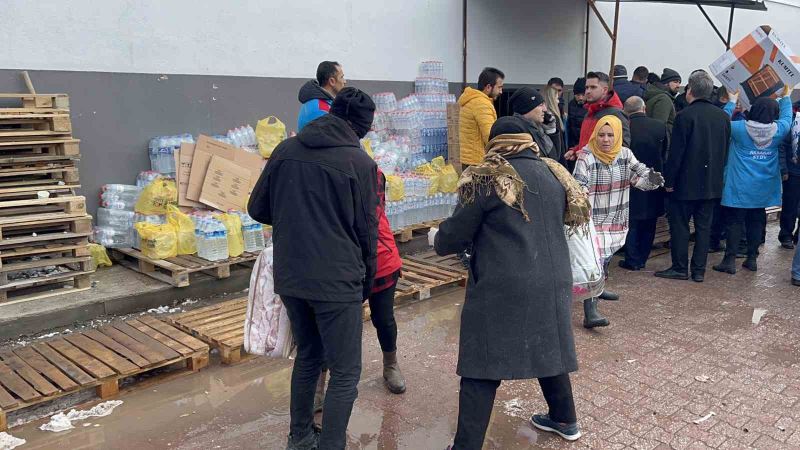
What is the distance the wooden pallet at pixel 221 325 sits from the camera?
4645mm

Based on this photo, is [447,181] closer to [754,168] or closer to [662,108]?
[662,108]

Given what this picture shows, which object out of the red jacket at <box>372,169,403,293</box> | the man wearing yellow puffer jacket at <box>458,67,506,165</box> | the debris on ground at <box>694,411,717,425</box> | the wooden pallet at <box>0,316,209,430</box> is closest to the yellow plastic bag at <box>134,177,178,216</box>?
the wooden pallet at <box>0,316,209,430</box>

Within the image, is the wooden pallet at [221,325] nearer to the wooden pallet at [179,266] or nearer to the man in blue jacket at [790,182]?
the wooden pallet at [179,266]

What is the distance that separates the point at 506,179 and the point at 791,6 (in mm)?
17650

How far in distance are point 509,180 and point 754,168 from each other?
5037 mm

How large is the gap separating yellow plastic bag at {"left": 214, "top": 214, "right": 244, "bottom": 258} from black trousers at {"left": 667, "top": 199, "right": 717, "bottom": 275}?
4.35m

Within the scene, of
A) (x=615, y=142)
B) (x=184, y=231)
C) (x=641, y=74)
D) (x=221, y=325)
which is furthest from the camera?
(x=641, y=74)

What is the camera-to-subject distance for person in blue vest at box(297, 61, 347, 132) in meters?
4.53

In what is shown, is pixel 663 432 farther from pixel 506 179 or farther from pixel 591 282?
pixel 506 179

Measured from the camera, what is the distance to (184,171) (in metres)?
6.64

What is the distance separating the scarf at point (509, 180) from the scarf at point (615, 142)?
210 cm

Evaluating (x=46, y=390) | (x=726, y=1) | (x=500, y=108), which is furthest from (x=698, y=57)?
(x=46, y=390)

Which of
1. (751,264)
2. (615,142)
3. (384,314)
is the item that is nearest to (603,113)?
(615,142)

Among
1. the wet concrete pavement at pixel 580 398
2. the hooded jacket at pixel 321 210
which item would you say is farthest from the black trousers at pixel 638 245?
the hooded jacket at pixel 321 210
